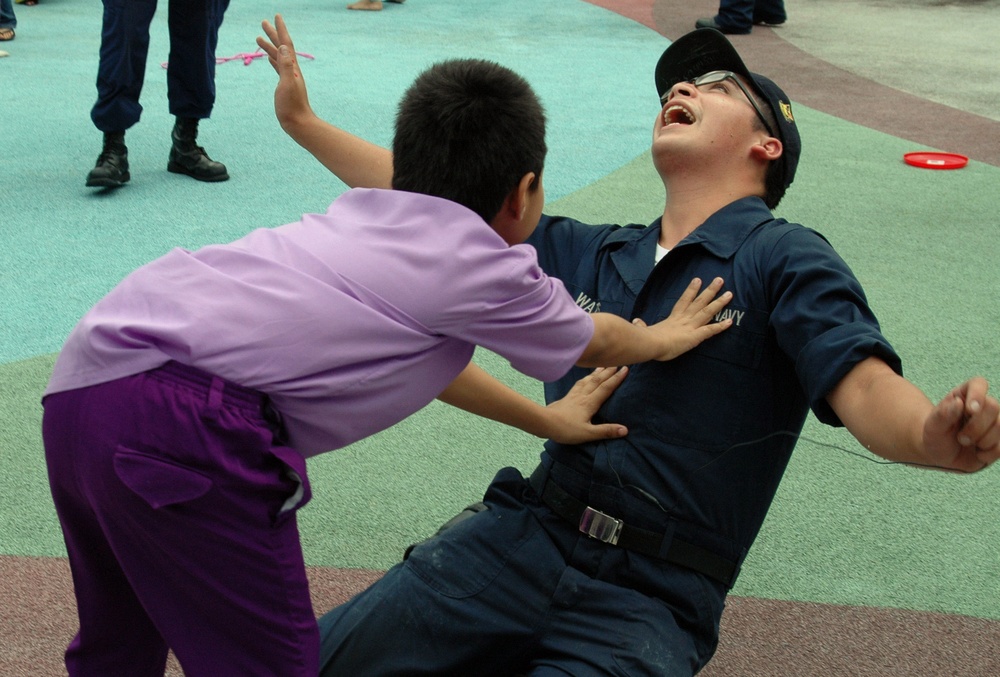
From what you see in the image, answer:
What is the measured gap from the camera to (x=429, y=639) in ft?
5.39

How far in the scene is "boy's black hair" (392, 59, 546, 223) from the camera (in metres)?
1.42

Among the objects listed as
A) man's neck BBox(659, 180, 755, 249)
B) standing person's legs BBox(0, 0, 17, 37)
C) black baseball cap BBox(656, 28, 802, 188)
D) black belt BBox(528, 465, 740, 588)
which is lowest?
standing person's legs BBox(0, 0, 17, 37)

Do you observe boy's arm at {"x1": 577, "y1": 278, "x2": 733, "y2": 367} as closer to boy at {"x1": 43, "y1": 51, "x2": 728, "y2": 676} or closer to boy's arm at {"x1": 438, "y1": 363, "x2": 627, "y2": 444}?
boy at {"x1": 43, "y1": 51, "x2": 728, "y2": 676}

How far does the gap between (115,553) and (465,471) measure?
1.14 metres

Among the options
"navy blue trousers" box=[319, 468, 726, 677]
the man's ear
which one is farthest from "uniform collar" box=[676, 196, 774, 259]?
"navy blue trousers" box=[319, 468, 726, 677]

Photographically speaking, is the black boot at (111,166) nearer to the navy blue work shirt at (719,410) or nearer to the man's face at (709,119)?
the man's face at (709,119)

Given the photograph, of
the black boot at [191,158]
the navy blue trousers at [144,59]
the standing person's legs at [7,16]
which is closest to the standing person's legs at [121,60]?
the navy blue trousers at [144,59]

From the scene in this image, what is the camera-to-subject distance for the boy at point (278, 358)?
4.28ft

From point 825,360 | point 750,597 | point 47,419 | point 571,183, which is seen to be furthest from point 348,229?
point 571,183

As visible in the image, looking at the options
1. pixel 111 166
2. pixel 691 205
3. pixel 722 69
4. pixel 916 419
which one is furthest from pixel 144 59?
pixel 916 419

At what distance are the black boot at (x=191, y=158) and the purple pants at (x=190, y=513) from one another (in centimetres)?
306

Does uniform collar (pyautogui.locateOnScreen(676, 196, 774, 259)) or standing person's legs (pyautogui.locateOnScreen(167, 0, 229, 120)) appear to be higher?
uniform collar (pyautogui.locateOnScreen(676, 196, 774, 259))

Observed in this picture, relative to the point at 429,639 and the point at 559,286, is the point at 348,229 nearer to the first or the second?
the point at 559,286

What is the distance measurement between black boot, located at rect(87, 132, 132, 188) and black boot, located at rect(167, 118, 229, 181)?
0.75 ft
